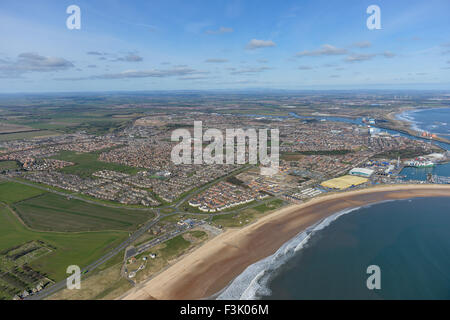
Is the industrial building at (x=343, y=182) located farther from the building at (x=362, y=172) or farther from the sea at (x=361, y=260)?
the sea at (x=361, y=260)

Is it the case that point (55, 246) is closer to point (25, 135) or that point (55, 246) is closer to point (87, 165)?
point (87, 165)

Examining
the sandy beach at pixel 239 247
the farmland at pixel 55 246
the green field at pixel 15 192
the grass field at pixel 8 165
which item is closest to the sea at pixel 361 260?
the sandy beach at pixel 239 247

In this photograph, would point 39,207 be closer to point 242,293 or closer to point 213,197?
point 213,197

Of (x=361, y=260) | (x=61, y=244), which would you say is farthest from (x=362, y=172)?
(x=61, y=244)
